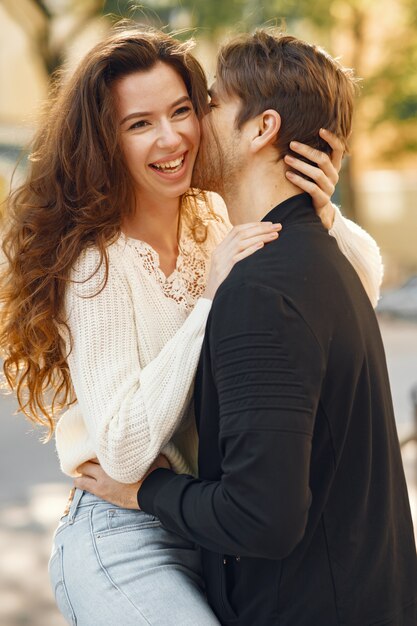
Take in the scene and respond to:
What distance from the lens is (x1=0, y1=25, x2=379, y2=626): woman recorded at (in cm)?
207

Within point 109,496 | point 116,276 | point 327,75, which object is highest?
point 327,75

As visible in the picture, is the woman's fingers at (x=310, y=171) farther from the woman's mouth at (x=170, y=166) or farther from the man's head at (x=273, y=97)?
the woman's mouth at (x=170, y=166)

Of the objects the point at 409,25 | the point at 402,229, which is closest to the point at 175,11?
the point at 409,25

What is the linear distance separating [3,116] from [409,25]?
20.7ft

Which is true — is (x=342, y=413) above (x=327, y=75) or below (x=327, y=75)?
below

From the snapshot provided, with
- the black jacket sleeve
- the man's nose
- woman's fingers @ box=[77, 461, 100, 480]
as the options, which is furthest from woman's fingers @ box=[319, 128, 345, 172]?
woman's fingers @ box=[77, 461, 100, 480]

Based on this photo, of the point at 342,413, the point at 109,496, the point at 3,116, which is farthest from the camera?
the point at 3,116

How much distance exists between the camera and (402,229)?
1883cm

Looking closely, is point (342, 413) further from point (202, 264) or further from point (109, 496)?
point (202, 264)

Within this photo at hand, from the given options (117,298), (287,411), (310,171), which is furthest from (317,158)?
(287,411)

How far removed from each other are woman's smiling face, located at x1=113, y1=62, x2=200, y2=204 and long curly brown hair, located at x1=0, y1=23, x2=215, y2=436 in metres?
0.03

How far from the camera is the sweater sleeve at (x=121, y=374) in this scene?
6.70ft

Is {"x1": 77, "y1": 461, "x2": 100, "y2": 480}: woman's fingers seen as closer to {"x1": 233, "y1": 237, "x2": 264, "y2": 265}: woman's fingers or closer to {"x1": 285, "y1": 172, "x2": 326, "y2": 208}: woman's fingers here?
{"x1": 233, "y1": 237, "x2": 264, "y2": 265}: woman's fingers

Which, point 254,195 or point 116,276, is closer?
point 254,195
